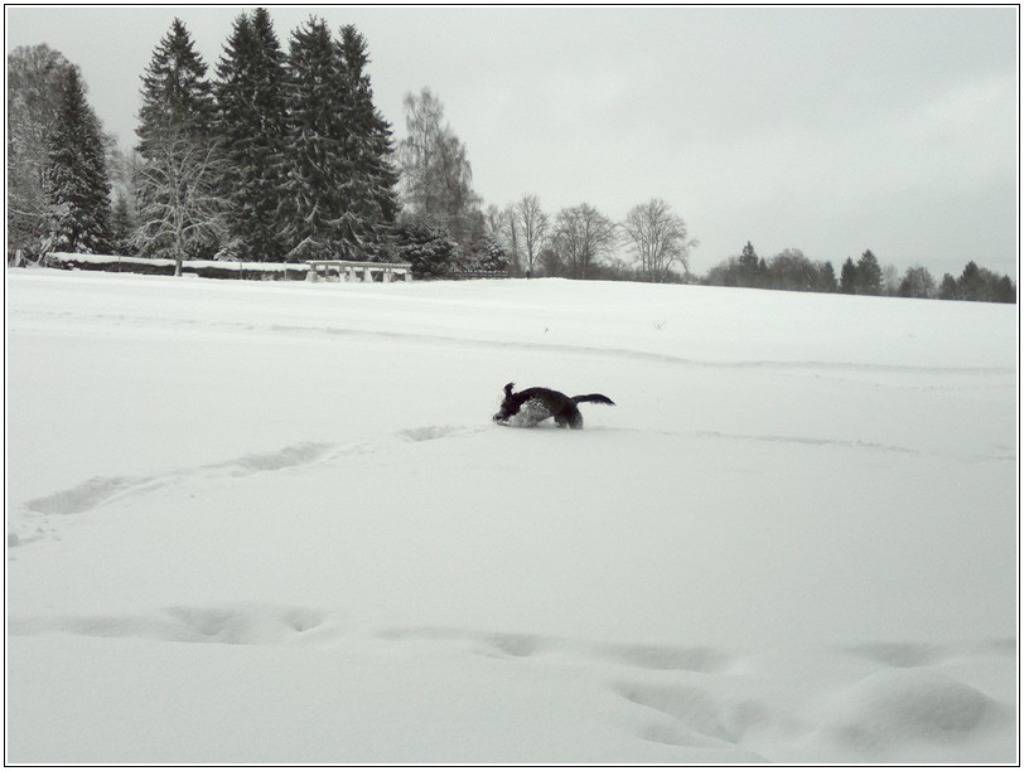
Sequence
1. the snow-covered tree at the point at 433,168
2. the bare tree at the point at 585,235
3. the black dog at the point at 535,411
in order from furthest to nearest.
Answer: the bare tree at the point at 585,235
the snow-covered tree at the point at 433,168
the black dog at the point at 535,411

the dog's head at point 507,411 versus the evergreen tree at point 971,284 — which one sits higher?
the evergreen tree at point 971,284

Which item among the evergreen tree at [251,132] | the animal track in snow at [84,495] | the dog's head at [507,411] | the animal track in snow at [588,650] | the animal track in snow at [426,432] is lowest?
the animal track in snow at [588,650]

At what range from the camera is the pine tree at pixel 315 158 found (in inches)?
1195

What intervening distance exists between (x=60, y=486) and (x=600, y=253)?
4785 centimetres

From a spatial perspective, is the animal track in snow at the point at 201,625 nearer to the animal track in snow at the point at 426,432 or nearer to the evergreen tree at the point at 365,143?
the animal track in snow at the point at 426,432

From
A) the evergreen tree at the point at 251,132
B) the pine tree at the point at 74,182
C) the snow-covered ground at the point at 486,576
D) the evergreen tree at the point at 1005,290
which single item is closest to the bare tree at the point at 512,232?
the evergreen tree at the point at 251,132

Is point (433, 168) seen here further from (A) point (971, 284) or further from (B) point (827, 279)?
(A) point (971, 284)

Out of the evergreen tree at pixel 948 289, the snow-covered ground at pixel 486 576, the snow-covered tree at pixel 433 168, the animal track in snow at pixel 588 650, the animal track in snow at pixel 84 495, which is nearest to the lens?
the snow-covered ground at pixel 486 576

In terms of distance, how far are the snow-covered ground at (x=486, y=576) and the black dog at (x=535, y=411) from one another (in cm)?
12

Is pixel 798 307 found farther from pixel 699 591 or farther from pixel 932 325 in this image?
pixel 699 591

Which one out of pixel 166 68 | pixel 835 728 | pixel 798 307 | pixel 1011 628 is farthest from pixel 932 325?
pixel 166 68

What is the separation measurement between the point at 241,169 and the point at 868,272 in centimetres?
2845

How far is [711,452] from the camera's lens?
4371mm

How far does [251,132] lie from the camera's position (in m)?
30.9
